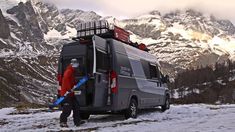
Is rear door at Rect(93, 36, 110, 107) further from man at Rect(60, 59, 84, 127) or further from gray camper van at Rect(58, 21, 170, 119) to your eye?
man at Rect(60, 59, 84, 127)

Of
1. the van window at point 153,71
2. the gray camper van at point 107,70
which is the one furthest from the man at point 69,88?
the van window at point 153,71

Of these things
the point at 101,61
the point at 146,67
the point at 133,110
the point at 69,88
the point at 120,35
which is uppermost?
the point at 120,35

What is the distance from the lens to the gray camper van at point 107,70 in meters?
15.2

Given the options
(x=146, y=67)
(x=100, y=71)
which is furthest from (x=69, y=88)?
(x=146, y=67)

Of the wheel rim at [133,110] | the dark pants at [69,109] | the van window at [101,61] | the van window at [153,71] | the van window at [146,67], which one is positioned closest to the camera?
the dark pants at [69,109]

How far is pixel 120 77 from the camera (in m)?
16.2

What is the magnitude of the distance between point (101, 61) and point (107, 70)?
0.47m

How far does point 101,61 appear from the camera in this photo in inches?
615

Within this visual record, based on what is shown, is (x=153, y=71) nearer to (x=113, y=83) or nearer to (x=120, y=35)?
(x=120, y=35)

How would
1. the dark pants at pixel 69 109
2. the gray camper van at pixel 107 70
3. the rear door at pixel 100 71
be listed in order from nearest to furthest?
the dark pants at pixel 69 109
the rear door at pixel 100 71
the gray camper van at pixel 107 70

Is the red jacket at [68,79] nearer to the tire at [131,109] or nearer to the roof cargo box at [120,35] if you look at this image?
the tire at [131,109]

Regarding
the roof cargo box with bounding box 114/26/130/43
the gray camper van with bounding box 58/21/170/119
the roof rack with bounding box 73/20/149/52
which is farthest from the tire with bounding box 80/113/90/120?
the roof cargo box with bounding box 114/26/130/43

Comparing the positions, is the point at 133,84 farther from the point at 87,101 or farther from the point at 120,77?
the point at 87,101

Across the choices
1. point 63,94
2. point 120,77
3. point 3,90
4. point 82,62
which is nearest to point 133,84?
point 120,77
